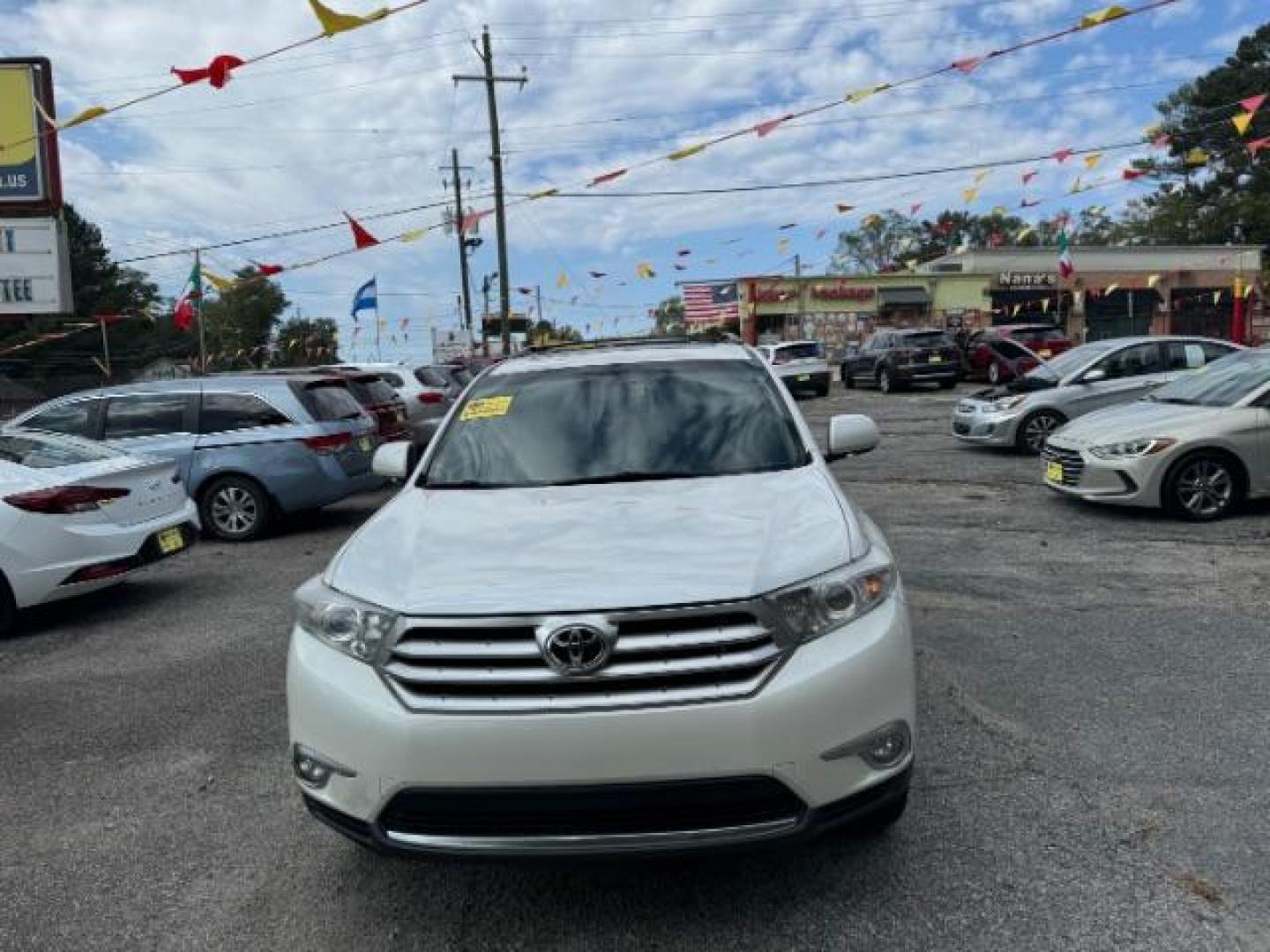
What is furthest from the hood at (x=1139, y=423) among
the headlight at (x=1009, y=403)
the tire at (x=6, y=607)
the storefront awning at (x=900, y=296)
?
the storefront awning at (x=900, y=296)

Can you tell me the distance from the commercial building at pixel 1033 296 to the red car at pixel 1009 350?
17353mm

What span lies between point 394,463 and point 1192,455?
6.95 metres

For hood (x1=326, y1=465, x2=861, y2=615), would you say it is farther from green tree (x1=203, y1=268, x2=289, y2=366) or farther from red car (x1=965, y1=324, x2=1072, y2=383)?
green tree (x1=203, y1=268, x2=289, y2=366)

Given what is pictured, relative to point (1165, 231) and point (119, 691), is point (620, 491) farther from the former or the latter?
point (1165, 231)

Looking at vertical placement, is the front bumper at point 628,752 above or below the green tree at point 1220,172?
below

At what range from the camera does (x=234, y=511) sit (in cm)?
974

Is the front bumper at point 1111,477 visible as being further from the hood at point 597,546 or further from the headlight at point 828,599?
the headlight at point 828,599

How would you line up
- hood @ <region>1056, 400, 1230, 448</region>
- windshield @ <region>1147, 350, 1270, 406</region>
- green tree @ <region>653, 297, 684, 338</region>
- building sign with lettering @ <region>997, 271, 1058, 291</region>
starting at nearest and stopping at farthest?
hood @ <region>1056, 400, 1230, 448</region>
windshield @ <region>1147, 350, 1270, 406</region>
building sign with lettering @ <region>997, 271, 1058, 291</region>
green tree @ <region>653, 297, 684, 338</region>

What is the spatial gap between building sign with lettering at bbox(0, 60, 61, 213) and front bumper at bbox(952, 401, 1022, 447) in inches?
632

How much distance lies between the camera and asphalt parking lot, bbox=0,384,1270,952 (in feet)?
9.30

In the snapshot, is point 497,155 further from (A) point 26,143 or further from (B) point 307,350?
(B) point 307,350

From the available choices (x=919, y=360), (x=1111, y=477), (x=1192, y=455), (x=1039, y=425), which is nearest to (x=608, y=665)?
(x=1111, y=477)

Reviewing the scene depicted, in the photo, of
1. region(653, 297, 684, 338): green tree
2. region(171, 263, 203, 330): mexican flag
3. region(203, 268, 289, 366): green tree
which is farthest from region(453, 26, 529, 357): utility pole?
region(203, 268, 289, 366): green tree

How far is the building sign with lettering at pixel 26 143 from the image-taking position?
17.1 meters
